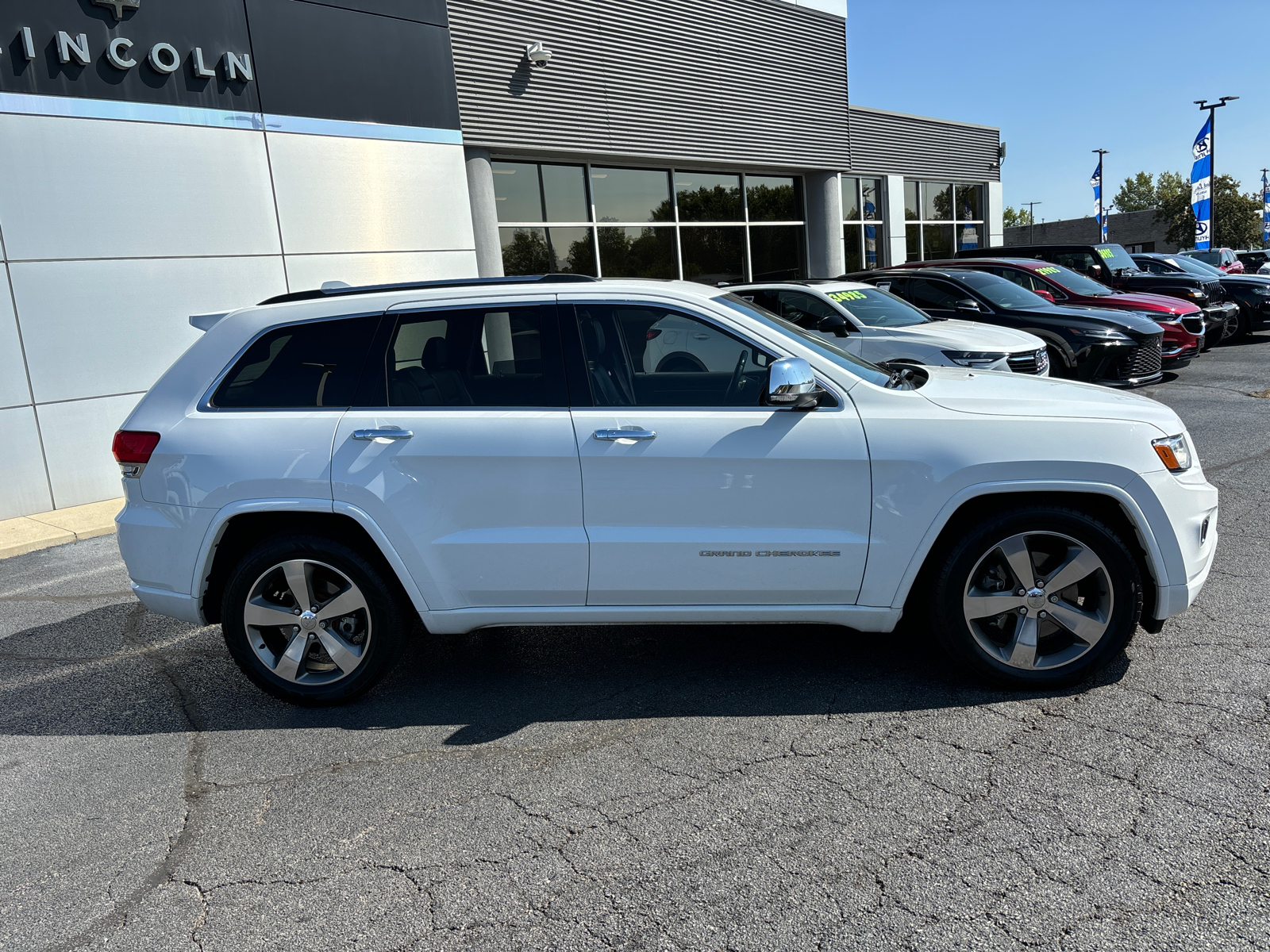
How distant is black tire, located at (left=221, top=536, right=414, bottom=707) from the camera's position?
4.07 m

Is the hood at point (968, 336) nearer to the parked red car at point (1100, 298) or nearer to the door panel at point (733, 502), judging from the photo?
the parked red car at point (1100, 298)

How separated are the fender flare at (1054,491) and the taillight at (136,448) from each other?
3.32 meters

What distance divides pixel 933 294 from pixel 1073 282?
3095 mm

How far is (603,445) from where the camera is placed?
3857mm

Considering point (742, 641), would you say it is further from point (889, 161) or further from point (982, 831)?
point (889, 161)

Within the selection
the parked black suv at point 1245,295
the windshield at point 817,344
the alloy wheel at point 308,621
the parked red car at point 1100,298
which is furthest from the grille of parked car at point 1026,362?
the parked black suv at point 1245,295

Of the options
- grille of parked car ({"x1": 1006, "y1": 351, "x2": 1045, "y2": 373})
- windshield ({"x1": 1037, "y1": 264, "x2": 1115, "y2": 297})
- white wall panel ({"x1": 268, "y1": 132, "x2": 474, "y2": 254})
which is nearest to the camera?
grille of parked car ({"x1": 1006, "y1": 351, "x2": 1045, "y2": 373})

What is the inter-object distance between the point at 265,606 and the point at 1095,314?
1057 centimetres

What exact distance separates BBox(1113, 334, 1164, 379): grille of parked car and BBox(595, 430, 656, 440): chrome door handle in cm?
922

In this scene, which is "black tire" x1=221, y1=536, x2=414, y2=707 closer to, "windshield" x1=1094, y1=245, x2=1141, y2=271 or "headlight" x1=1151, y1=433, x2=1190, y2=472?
"headlight" x1=1151, y1=433, x2=1190, y2=472

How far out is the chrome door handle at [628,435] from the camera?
12.6 ft

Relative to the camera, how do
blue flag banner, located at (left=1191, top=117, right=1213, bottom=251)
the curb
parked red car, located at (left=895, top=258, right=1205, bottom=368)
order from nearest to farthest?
the curb < parked red car, located at (left=895, top=258, right=1205, bottom=368) < blue flag banner, located at (left=1191, top=117, right=1213, bottom=251)

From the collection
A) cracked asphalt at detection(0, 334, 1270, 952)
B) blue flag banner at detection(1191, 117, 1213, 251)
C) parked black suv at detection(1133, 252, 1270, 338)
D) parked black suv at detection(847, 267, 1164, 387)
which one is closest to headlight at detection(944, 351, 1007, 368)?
parked black suv at detection(847, 267, 1164, 387)

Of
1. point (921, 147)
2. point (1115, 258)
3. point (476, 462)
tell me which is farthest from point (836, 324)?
point (921, 147)
